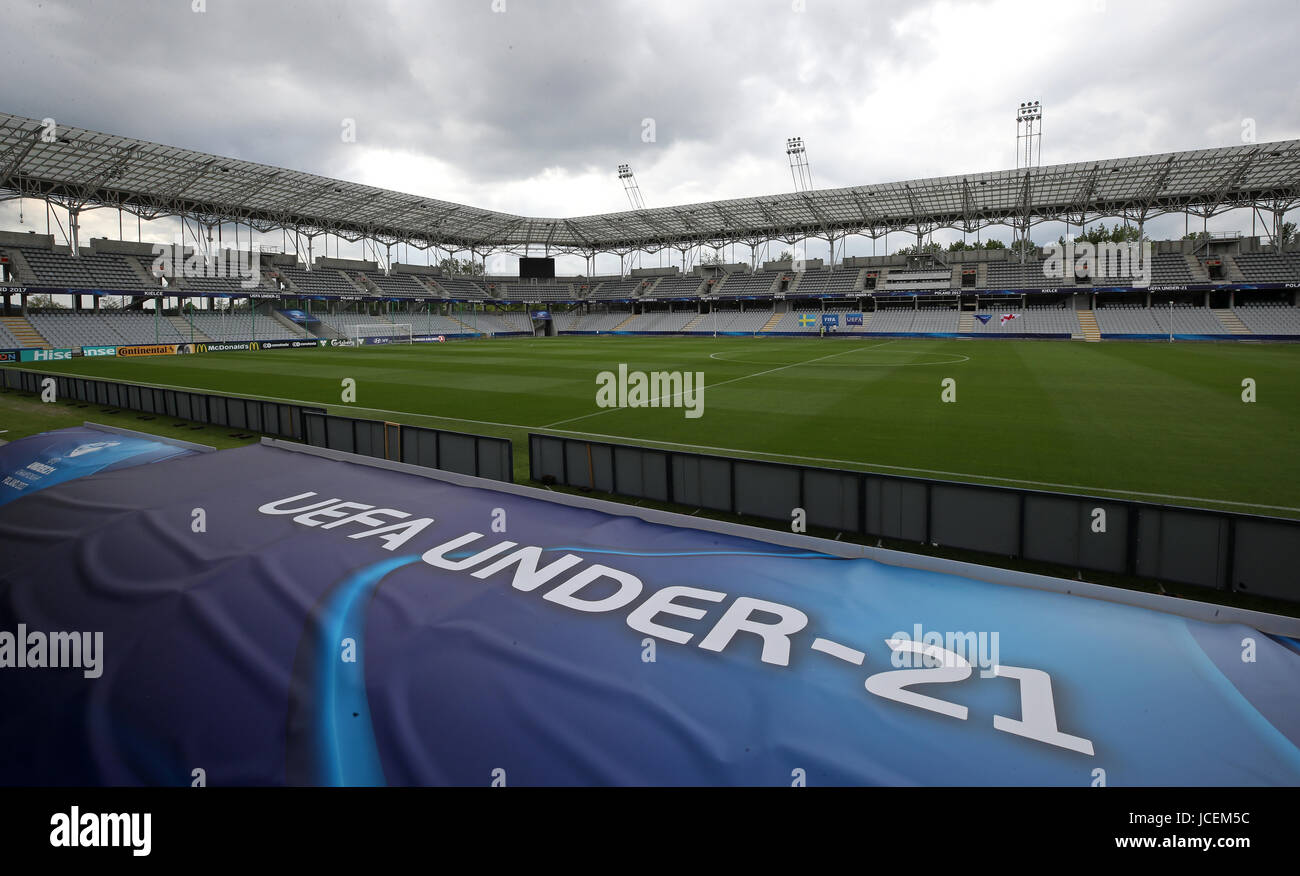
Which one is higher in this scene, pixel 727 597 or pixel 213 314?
pixel 213 314

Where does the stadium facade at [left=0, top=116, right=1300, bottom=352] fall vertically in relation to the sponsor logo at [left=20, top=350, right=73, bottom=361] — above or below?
above

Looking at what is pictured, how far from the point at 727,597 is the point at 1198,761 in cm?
319

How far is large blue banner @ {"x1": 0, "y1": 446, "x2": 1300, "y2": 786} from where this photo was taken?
3.63 metres

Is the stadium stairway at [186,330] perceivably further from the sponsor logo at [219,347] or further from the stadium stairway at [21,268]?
the stadium stairway at [21,268]

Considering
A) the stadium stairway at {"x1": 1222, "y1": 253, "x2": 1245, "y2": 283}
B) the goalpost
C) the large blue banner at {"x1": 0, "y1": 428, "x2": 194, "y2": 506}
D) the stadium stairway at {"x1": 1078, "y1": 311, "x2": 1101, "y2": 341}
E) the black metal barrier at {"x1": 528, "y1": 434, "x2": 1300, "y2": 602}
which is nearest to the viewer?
the black metal barrier at {"x1": 528, "y1": 434, "x2": 1300, "y2": 602}

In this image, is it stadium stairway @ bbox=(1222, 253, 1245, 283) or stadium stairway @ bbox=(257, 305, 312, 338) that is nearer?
stadium stairway @ bbox=(1222, 253, 1245, 283)

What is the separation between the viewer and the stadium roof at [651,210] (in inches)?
1913

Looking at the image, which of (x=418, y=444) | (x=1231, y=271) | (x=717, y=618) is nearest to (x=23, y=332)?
(x=418, y=444)

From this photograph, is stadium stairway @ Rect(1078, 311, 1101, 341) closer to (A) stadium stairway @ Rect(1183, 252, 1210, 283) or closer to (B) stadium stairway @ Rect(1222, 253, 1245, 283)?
(A) stadium stairway @ Rect(1183, 252, 1210, 283)

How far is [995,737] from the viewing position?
3.69 metres

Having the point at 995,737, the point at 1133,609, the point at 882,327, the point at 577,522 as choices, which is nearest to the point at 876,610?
the point at 995,737

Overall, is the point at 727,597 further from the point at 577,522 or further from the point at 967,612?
the point at 577,522

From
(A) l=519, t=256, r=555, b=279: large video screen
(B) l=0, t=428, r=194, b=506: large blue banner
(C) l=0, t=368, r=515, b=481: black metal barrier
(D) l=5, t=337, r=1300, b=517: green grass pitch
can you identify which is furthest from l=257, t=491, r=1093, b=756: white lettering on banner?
(A) l=519, t=256, r=555, b=279: large video screen

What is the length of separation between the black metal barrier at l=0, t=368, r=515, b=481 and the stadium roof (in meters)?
32.4
